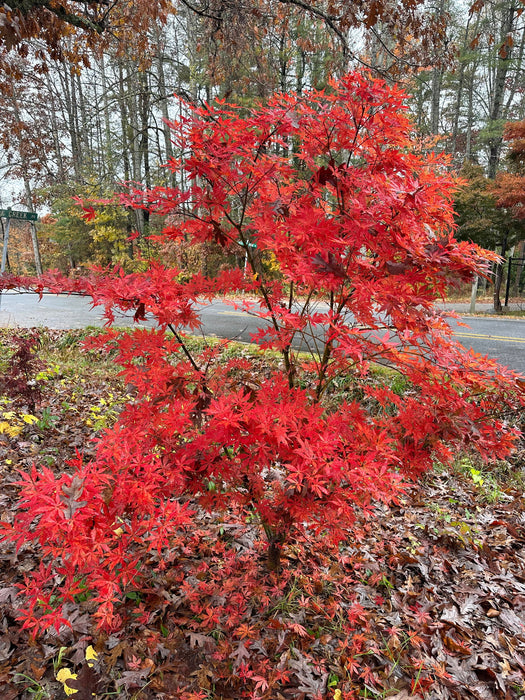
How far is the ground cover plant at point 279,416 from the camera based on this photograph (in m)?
1.39

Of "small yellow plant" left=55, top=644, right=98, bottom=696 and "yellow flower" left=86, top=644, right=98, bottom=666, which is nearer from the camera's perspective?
"small yellow plant" left=55, top=644, right=98, bottom=696

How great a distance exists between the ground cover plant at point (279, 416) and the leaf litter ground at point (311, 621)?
0.6 inches

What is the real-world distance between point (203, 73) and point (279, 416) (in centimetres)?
1273

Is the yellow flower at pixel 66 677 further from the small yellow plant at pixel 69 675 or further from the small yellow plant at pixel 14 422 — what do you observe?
the small yellow plant at pixel 14 422

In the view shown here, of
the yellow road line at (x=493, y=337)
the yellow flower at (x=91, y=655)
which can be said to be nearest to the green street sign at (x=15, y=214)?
the yellow flower at (x=91, y=655)

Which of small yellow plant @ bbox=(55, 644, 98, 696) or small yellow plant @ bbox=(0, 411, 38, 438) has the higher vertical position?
small yellow plant @ bbox=(0, 411, 38, 438)

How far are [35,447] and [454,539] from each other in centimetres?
317

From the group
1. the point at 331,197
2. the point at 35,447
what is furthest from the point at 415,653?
the point at 35,447

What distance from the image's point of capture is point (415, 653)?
1.83 meters

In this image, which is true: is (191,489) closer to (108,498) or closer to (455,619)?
(108,498)

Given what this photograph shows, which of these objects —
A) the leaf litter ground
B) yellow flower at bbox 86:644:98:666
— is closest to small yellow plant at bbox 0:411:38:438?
the leaf litter ground

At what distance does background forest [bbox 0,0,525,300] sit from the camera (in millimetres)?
3750

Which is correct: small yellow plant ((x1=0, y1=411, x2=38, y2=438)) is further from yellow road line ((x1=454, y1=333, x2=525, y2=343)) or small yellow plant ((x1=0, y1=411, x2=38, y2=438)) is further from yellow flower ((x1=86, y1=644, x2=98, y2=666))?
yellow road line ((x1=454, y1=333, x2=525, y2=343))

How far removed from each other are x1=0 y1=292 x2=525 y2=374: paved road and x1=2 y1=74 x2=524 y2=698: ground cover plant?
2431mm
